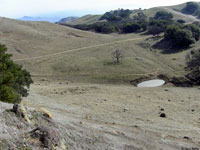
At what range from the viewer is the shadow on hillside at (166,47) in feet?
265

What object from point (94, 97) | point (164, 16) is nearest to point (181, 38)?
point (94, 97)

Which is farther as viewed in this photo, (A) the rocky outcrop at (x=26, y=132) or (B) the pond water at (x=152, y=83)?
(B) the pond water at (x=152, y=83)

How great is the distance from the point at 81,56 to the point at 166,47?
36301mm

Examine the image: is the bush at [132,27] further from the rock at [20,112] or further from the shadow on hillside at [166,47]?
the rock at [20,112]

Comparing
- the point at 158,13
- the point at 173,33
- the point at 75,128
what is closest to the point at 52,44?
the point at 173,33

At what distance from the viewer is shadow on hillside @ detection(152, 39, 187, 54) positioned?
80625 millimetres

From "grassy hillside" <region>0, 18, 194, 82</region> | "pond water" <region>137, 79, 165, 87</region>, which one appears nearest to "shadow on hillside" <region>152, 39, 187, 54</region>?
"grassy hillside" <region>0, 18, 194, 82</region>

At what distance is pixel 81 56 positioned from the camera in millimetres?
72188

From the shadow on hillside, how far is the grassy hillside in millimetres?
3603

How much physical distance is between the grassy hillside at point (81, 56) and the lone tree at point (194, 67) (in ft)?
8.91

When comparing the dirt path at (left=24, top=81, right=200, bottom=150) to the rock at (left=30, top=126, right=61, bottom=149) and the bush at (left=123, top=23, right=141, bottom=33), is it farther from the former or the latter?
the bush at (left=123, top=23, right=141, bottom=33)

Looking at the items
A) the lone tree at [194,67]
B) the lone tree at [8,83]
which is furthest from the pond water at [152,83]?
the lone tree at [8,83]

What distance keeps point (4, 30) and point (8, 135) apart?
298ft

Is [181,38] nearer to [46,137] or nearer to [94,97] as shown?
[94,97]
